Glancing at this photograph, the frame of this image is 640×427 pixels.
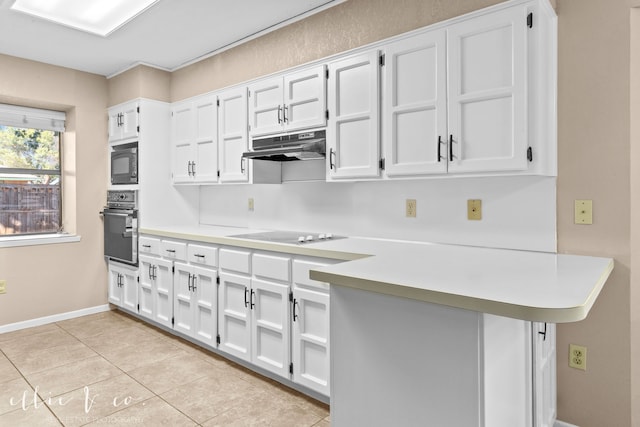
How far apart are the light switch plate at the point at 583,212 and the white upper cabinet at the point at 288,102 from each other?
4.95 ft

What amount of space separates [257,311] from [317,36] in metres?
1.89

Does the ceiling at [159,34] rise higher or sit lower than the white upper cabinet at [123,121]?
higher

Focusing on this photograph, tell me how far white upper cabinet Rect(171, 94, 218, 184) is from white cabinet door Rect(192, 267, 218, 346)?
89 cm

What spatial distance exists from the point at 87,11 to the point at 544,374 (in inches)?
142

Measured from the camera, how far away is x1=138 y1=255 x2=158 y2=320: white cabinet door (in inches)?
143

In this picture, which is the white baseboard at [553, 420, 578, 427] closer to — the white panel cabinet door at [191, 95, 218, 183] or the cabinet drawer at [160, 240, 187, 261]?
the cabinet drawer at [160, 240, 187, 261]

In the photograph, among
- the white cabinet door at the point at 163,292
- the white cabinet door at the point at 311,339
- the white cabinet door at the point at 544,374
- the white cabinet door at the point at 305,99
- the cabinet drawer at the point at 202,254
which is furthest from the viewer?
the white cabinet door at the point at 163,292

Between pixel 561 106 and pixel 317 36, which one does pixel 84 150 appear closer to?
pixel 317 36

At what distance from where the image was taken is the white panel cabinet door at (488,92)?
1926 millimetres

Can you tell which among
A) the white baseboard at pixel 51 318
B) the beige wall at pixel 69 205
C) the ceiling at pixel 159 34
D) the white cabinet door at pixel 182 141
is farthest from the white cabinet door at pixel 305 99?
the white baseboard at pixel 51 318

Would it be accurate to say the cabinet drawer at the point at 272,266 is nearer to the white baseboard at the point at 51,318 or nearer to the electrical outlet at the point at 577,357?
the electrical outlet at the point at 577,357

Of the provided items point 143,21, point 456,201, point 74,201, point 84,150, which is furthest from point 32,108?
point 456,201

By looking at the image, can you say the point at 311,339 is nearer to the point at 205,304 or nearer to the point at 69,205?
the point at 205,304

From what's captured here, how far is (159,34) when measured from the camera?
3227mm
